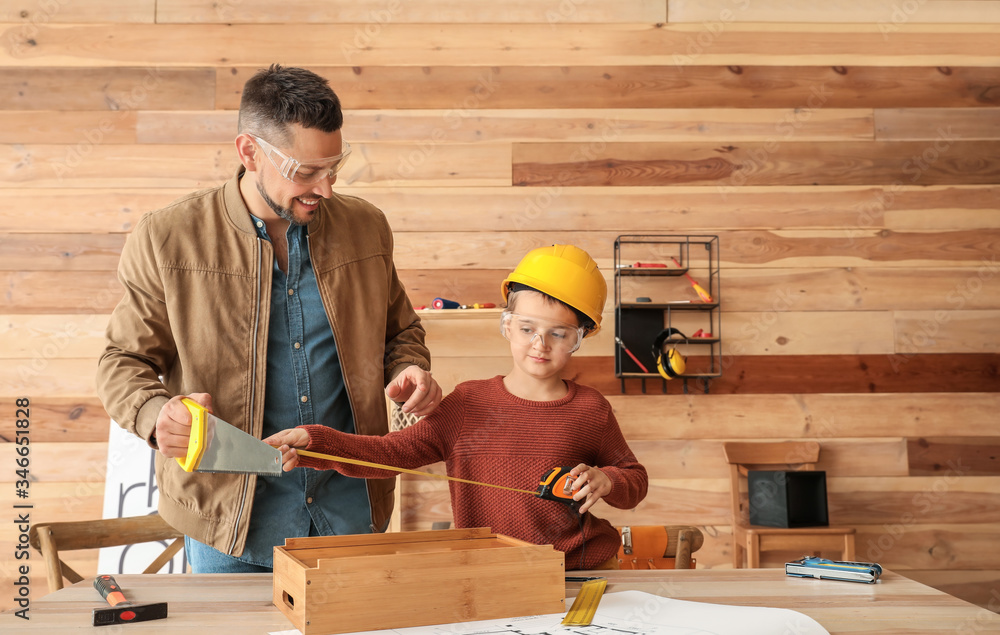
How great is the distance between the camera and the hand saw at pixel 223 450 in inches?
43.4

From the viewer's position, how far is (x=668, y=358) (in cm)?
345

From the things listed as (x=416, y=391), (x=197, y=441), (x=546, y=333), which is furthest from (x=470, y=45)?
(x=197, y=441)

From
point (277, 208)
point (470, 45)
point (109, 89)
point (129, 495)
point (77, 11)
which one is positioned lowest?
point (129, 495)

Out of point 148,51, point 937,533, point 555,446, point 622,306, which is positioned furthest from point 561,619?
point 148,51

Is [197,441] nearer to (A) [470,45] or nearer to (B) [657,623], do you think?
(B) [657,623]

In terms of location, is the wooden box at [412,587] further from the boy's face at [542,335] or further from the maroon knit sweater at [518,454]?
the boy's face at [542,335]

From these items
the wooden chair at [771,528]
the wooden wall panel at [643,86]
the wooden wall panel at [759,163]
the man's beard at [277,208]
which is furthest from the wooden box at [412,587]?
the wooden wall panel at [643,86]

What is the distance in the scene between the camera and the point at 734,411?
359cm

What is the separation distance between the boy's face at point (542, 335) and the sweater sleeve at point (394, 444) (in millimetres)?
183

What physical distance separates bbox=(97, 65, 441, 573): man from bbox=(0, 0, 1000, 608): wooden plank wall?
184 cm

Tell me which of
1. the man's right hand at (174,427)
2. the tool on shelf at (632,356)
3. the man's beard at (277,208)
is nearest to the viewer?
the man's right hand at (174,427)

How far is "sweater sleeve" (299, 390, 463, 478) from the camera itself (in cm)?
142

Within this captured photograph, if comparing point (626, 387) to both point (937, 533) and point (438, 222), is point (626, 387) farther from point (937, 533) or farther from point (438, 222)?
point (937, 533)

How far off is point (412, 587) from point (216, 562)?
0.78m
